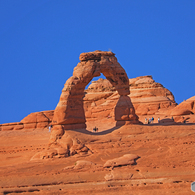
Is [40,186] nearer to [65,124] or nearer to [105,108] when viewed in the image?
[65,124]

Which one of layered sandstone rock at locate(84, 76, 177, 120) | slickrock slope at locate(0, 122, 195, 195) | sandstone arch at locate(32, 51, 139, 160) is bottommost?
slickrock slope at locate(0, 122, 195, 195)

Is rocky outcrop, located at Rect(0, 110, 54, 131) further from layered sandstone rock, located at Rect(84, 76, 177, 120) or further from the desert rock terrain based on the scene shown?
the desert rock terrain

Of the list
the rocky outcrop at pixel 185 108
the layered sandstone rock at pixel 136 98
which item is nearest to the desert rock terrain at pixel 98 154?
the rocky outcrop at pixel 185 108

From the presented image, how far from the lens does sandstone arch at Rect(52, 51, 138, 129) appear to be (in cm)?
2192

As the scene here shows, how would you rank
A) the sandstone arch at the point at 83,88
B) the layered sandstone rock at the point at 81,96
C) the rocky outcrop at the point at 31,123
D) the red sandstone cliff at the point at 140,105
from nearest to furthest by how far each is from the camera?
the layered sandstone rock at the point at 81,96, the sandstone arch at the point at 83,88, the red sandstone cliff at the point at 140,105, the rocky outcrop at the point at 31,123

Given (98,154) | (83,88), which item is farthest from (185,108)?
(98,154)

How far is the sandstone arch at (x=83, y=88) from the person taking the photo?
71.9 ft

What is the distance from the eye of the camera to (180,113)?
3228cm

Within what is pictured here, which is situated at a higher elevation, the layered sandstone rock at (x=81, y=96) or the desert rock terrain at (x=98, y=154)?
the layered sandstone rock at (x=81, y=96)

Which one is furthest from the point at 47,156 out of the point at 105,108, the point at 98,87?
the point at 98,87

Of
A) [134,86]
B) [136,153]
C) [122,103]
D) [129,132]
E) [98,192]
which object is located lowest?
[98,192]

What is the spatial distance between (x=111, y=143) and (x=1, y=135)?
14.4 m

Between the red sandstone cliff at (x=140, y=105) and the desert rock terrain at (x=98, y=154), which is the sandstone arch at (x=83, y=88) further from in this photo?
the red sandstone cliff at (x=140, y=105)

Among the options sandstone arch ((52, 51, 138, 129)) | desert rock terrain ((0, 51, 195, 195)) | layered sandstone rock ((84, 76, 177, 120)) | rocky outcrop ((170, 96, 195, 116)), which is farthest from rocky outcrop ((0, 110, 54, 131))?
sandstone arch ((52, 51, 138, 129))
